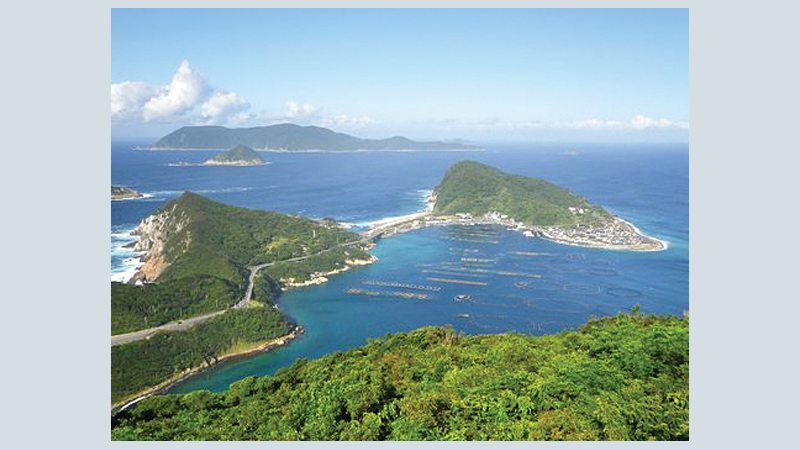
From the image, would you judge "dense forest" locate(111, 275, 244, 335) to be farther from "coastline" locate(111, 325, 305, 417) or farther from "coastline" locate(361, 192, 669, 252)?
"coastline" locate(361, 192, 669, 252)

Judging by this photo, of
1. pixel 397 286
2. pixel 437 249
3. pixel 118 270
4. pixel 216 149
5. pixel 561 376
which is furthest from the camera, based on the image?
pixel 216 149

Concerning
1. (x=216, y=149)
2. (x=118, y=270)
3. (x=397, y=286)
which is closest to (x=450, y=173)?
(x=397, y=286)

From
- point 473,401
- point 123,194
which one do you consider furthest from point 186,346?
point 123,194

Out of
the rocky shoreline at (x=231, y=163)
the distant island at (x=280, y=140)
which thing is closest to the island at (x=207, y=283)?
the rocky shoreline at (x=231, y=163)

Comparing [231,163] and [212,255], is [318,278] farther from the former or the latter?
[231,163]

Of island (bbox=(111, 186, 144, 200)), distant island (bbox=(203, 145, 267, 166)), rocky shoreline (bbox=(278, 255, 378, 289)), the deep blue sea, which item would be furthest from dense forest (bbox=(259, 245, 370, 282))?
distant island (bbox=(203, 145, 267, 166))

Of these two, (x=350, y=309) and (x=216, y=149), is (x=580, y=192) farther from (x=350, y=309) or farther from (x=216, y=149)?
(x=216, y=149)

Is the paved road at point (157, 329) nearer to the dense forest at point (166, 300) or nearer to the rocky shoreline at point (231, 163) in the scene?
the dense forest at point (166, 300)
